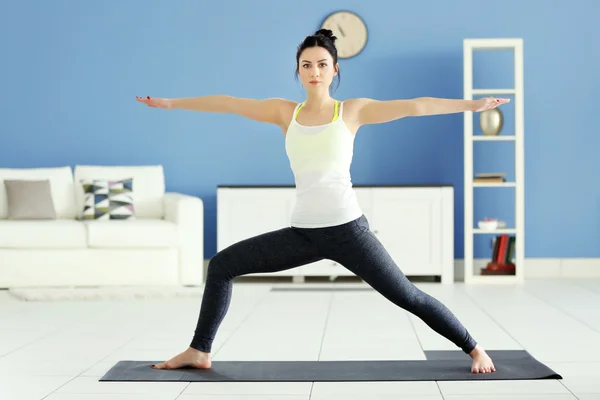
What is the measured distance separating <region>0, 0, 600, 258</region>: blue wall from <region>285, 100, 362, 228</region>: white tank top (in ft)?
13.0

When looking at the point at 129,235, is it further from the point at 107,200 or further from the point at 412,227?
the point at 412,227

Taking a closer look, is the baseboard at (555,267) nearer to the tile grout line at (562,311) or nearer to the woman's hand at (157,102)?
the tile grout line at (562,311)

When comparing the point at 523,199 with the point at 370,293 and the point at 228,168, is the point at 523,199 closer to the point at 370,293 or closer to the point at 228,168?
the point at 370,293

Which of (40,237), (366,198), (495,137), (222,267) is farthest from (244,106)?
(495,137)

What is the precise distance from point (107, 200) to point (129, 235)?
627mm

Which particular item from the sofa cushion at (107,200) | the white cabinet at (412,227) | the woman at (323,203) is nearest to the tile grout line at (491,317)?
the white cabinet at (412,227)

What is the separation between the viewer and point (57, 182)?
6.66 metres

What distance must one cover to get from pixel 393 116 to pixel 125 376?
127 cm

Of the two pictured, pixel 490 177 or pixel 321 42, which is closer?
pixel 321 42

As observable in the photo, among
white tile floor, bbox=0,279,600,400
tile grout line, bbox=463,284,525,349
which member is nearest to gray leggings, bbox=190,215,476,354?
white tile floor, bbox=0,279,600,400

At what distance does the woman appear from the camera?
2953mm

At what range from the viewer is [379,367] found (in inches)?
128

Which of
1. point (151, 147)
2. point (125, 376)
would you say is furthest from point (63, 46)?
point (125, 376)

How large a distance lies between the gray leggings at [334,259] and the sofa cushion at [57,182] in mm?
3809
